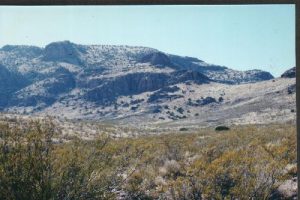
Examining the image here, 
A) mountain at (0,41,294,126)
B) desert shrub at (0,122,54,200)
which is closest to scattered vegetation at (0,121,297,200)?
desert shrub at (0,122,54,200)

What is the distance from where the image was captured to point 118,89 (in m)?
145

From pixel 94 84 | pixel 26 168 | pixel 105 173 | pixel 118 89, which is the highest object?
pixel 26 168

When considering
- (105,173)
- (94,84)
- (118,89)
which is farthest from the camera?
(94,84)

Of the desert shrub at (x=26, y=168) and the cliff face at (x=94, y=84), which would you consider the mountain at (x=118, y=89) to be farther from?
the desert shrub at (x=26, y=168)

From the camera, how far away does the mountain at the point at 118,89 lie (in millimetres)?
111062

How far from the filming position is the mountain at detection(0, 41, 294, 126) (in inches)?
4373

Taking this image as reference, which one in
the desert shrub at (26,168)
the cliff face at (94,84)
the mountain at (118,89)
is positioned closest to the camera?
the desert shrub at (26,168)

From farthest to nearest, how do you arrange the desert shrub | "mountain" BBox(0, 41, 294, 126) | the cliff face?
the cliff face < "mountain" BBox(0, 41, 294, 126) < the desert shrub

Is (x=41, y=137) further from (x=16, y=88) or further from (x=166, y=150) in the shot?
(x=16, y=88)

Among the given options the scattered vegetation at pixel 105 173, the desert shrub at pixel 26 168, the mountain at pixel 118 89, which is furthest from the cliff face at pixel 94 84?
the desert shrub at pixel 26 168

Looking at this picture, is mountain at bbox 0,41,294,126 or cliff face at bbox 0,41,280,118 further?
cliff face at bbox 0,41,280,118

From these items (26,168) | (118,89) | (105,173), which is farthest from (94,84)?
(26,168)

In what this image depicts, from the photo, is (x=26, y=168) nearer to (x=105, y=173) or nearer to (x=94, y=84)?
(x=105, y=173)

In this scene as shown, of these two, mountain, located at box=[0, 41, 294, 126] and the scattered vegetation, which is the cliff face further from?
the scattered vegetation
